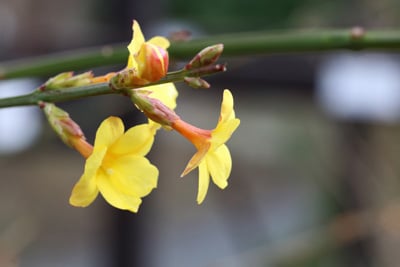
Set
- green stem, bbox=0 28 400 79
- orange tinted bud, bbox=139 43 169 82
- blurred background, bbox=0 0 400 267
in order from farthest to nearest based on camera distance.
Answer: blurred background, bbox=0 0 400 267 < green stem, bbox=0 28 400 79 < orange tinted bud, bbox=139 43 169 82

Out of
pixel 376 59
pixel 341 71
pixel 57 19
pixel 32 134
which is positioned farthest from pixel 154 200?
pixel 57 19

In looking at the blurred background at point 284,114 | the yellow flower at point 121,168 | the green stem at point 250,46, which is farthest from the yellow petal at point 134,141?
the blurred background at point 284,114

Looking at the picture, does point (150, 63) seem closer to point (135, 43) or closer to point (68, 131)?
point (135, 43)

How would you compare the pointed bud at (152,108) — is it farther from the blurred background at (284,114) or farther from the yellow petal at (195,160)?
the blurred background at (284,114)

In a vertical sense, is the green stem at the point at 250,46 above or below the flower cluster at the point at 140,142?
below

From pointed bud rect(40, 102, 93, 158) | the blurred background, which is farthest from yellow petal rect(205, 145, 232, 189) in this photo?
the blurred background

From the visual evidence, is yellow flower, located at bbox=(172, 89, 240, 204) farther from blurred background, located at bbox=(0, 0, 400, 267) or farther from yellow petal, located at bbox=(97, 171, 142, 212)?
blurred background, located at bbox=(0, 0, 400, 267)
